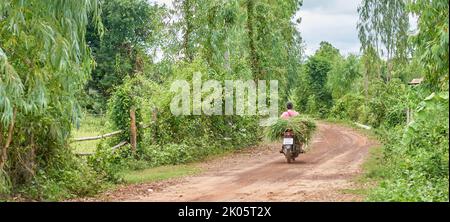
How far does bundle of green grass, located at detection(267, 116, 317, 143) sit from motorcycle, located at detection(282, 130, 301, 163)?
5.8 inches

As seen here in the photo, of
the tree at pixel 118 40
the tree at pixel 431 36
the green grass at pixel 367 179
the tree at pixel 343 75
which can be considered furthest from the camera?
the tree at pixel 343 75

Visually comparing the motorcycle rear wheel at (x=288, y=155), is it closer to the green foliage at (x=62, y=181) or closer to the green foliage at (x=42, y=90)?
the green foliage at (x=62, y=181)

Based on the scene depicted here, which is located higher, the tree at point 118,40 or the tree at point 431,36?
the tree at point 118,40

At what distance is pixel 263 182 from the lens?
10.9m

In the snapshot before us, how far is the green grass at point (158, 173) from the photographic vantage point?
11719 mm

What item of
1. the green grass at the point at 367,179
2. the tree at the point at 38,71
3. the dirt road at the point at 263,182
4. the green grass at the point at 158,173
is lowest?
the green grass at the point at 158,173

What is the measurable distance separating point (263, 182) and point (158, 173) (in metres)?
2.76

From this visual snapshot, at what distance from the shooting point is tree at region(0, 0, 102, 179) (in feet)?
24.5

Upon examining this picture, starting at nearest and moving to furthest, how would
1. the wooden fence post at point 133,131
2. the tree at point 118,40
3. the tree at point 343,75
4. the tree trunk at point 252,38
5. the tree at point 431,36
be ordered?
1. the tree at point 431,36
2. the wooden fence post at point 133,131
3. the tree trunk at point 252,38
4. the tree at point 118,40
5. the tree at point 343,75

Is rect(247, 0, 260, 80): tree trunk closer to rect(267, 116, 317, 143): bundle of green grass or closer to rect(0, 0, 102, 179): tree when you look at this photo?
rect(267, 116, 317, 143): bundle of green grass

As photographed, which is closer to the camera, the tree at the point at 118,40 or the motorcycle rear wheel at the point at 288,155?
the motorcycle rear wheel at the point at 288,155

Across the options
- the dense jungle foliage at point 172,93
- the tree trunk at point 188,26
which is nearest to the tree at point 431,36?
the dense jungle foliage at point 172,93

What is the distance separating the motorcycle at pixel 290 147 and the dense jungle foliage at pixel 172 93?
2050 millimetres

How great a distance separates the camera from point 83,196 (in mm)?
9617
